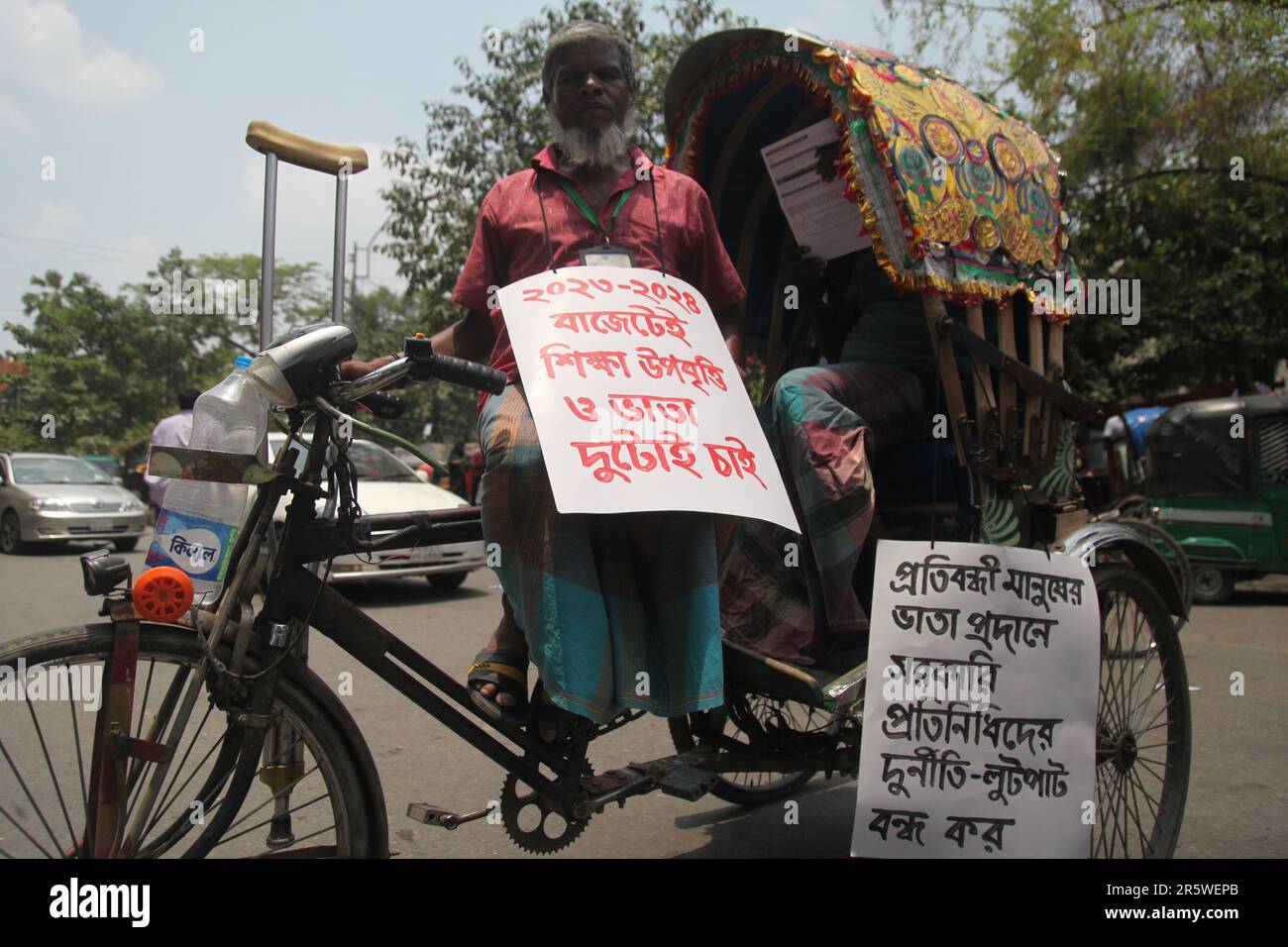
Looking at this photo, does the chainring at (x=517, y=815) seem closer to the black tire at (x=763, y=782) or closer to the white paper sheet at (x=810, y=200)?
the black tire at (x=763, y=782)

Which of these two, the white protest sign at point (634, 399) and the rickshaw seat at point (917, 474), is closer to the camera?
the white protest sign at point (634, 399)

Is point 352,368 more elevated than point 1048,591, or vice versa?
point 352,368

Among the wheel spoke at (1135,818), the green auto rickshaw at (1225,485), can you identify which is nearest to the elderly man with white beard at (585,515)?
the wheel spoke at (1135,818)

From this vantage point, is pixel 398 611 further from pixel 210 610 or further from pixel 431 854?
pixel 210 610

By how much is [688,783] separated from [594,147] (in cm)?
146

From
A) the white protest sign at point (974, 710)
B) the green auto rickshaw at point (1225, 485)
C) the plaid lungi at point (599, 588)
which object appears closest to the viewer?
the plaid lungi at point (599, 588)

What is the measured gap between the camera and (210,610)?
1.78 m

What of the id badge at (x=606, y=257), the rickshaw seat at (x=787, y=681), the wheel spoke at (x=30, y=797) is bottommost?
the wheel spoke at (x=30, y=797)

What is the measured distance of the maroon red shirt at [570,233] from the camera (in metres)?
2.35

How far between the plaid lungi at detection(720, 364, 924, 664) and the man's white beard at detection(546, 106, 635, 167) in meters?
0.82

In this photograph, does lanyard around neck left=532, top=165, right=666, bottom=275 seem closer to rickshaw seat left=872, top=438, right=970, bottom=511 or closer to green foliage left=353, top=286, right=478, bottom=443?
rickshaw seat left=872, top=438, right=970, bottom=511

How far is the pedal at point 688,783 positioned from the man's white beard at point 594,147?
141 centimetres
